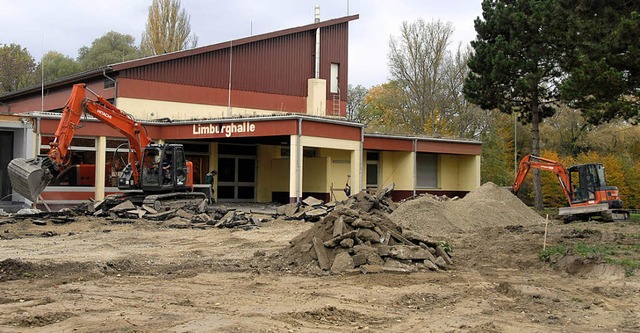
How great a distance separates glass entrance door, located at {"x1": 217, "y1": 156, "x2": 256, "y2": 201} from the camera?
111 feet

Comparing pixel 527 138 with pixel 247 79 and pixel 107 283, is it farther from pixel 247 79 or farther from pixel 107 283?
pixel 107 283

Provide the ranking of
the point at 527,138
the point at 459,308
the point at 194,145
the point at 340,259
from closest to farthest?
the point at 459,308
the point at 340,259
the point at 194,145
the point at 527,138

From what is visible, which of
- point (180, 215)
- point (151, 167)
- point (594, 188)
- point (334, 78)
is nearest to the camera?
point (180, 215)

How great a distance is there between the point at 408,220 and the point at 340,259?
9714mm

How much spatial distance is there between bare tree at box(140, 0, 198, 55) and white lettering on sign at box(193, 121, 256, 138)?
70.2ft

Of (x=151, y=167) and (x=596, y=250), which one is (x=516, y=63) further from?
(x=596, y=250)

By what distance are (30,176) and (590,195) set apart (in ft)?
66.7

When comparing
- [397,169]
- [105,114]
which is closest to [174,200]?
[105,114]

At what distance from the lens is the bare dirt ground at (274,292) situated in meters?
8.52

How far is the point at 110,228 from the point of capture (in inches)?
825

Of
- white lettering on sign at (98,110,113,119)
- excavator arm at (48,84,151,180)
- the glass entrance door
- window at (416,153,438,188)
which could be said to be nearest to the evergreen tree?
window at (416,153,438,188)

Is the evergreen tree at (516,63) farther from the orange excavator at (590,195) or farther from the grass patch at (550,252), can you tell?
the grass patch at (550,252)

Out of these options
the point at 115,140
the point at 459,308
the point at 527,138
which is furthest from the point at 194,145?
the point at 527,138

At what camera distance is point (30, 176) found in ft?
66.3
